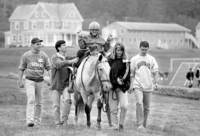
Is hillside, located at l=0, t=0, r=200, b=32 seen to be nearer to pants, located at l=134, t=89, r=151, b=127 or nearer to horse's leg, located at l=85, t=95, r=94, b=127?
pants, located at l=134, t=89, r=151, b=127

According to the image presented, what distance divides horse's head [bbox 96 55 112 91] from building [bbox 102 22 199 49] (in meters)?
94.3

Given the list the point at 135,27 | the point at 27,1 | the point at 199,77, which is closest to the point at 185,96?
the point at 199,77

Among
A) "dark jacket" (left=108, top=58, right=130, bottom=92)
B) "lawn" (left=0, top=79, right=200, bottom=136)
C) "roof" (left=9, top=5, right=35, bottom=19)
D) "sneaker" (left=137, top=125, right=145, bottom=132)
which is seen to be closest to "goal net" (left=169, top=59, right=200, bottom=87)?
A: "lawn" (left=0, top=79, right=200, bottom=136)

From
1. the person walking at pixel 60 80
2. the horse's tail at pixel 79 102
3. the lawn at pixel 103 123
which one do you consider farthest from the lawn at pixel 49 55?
the person walking at pixel 60 80

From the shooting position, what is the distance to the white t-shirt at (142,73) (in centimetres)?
1292

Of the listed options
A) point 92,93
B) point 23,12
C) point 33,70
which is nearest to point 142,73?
point 92,93

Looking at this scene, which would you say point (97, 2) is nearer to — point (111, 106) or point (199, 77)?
point (199, 77)

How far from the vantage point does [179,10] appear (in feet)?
486

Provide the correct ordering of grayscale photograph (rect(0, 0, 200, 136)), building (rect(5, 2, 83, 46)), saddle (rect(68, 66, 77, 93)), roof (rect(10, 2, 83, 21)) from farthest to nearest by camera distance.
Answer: roof (rect(10, 2, 83, 21))
building (rect(5, 2, 83, 46))
saddle (rect(68, 66, 77, 93))
grayscale photograph (rect(0, 0, 200, 136))

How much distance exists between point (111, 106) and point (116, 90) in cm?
36

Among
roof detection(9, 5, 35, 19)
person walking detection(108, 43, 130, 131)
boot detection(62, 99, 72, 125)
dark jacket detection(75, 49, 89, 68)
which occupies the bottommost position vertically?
boot detection(62, 99, 72, 125)

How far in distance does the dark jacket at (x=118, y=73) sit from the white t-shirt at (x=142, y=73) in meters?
0.47

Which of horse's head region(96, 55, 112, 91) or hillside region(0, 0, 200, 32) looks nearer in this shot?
horse's head region(96, 55, 112, 91)

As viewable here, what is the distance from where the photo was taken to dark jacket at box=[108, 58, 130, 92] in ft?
40.4
